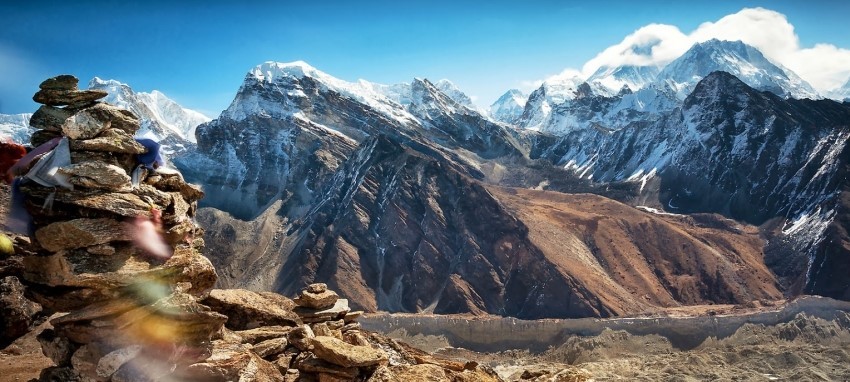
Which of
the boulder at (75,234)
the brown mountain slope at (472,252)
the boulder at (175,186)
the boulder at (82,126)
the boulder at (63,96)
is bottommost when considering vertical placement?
the brown mountain slope at (472,252)

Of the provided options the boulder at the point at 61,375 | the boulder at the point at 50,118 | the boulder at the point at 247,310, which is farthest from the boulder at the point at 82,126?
the boulder at the point at 247,310

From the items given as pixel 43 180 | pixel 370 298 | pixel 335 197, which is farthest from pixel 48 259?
pixel 335 197

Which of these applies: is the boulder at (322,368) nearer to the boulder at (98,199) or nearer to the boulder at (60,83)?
the boulder at (98,199)

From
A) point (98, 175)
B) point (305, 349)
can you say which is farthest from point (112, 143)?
point (305, 349)

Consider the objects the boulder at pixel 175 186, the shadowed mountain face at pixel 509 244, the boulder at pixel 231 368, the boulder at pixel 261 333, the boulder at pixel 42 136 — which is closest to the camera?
the boulder at pixel 231 368

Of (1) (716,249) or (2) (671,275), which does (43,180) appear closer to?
(2) (671,275)

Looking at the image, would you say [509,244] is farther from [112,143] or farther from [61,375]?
[61,375]

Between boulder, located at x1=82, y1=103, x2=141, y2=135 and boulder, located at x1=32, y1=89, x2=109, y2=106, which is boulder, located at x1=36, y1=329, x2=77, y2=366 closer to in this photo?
boulder, located at x1=82, y1=103, x2=141, y2=135
